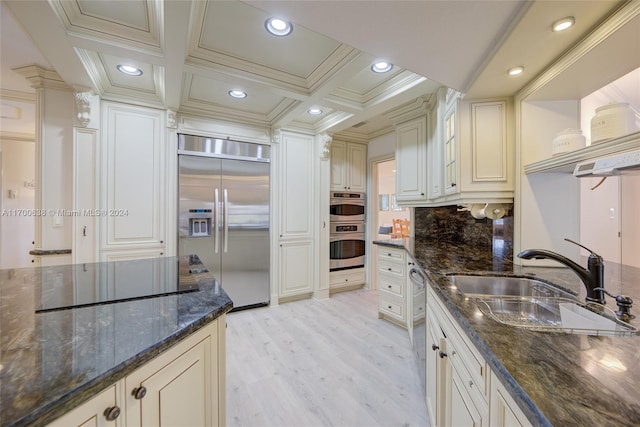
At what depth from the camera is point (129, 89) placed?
2.70 meters

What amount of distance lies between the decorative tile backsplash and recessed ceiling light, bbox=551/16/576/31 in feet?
4.55

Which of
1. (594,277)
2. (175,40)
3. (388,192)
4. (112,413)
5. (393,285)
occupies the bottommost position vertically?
(393,285)

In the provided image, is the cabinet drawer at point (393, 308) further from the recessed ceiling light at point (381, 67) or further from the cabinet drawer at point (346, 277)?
the recessed ceiling light at point (381, 67)

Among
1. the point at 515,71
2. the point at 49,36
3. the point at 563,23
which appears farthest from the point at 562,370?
the point at 49,36

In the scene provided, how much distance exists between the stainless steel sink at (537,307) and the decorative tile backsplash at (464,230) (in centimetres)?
74

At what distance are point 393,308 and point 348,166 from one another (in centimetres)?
225

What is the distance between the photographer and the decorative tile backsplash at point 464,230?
227 cm

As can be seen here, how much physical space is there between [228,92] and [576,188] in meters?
3.01

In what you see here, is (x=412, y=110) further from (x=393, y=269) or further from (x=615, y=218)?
(x=615, y=218)

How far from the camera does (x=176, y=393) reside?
0.87 m

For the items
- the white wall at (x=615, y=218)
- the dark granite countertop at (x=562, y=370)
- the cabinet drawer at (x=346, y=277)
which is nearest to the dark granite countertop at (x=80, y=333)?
the dark granite countertop at (x=562, y=370)

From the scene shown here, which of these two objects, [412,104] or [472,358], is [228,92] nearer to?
[412,104]

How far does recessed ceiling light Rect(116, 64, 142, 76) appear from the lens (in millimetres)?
2269

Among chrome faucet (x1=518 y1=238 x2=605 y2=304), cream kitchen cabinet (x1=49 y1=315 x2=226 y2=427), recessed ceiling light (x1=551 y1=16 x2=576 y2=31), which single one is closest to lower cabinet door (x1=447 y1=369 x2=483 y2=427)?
chrome faucet (x1=518 y1=238 x2=605 y2=304)
